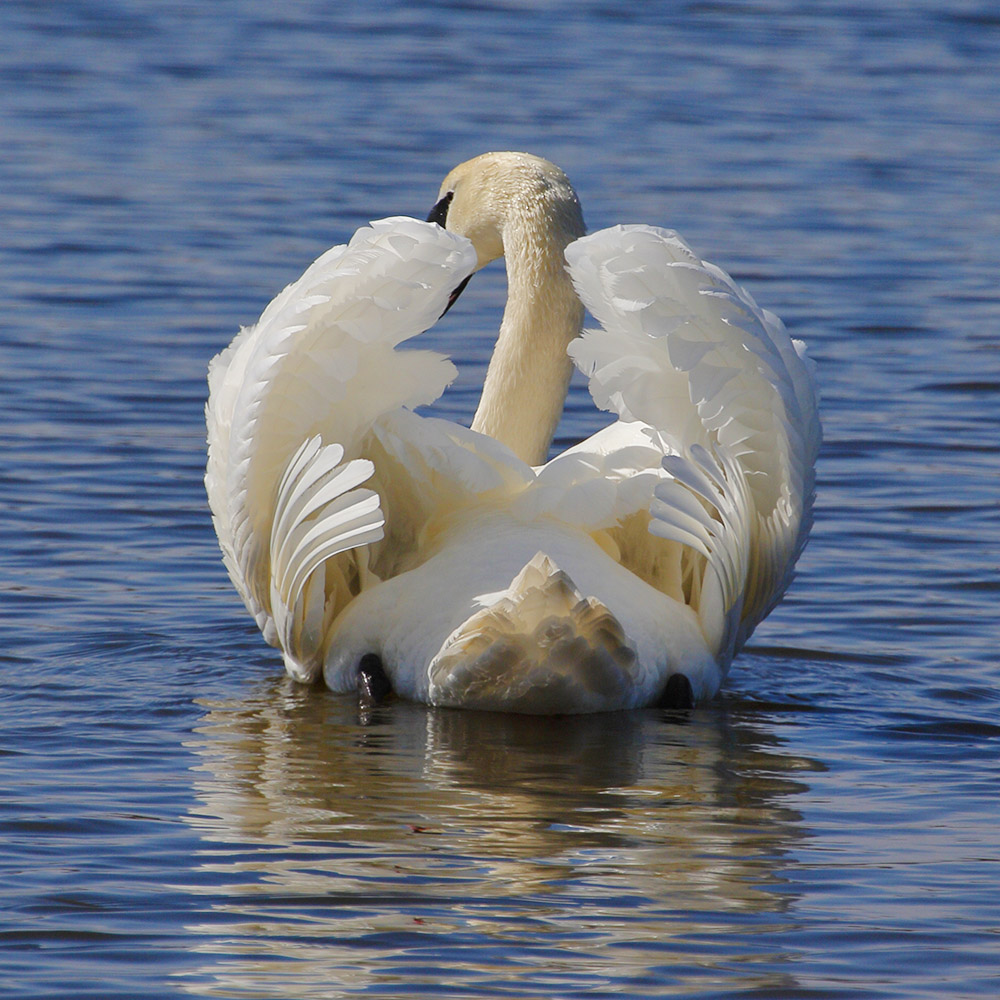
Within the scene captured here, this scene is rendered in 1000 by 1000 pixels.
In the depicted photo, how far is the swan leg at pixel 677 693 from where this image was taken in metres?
5.82

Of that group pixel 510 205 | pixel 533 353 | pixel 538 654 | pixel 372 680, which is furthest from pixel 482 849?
pixel 510 205

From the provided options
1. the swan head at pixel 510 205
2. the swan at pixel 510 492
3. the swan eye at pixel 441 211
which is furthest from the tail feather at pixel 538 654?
the swan eye at pixel 441 211

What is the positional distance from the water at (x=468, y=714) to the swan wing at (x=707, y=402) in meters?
0.46

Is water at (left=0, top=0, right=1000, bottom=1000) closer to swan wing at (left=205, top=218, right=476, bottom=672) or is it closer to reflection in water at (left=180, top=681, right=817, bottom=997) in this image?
Result: reflection in water at (left=180, top=681, right=817, bottom=997)

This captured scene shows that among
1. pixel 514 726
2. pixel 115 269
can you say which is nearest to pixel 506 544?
pixel 514 726

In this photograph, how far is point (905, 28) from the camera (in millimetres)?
22016

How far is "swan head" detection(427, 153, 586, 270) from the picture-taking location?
23.0ft

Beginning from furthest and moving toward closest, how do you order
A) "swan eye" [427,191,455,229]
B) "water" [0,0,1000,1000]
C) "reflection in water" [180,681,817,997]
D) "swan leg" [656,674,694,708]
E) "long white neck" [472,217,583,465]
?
1. "swan eye" [427,191,455,229]
2. "long white neck" [472,217,583,465]
3. "swan leg" [656,674,694,708]
4. "water" [0,0,1000,1000]
5. "reflection in water" [180,681,817,997]

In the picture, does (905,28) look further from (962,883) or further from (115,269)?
(962,883)

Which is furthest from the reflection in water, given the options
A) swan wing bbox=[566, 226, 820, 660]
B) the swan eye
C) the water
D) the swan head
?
the swan eye

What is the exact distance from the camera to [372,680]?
5.88 meters

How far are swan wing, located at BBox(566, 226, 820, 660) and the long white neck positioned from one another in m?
0.79

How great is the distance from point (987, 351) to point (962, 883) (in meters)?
6.67

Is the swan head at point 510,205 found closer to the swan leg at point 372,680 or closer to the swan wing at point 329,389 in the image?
the swan wing at point 329,389
